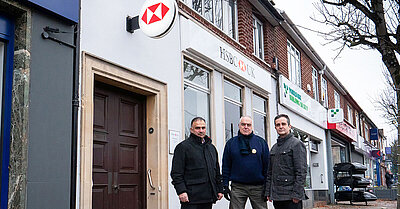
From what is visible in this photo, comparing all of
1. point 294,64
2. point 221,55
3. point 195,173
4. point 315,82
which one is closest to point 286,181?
point 195,173

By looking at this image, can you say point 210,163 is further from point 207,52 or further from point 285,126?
point 207,52

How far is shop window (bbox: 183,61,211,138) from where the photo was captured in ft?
26.8

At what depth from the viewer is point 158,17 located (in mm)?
5922

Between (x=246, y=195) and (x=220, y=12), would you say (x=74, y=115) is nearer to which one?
(x=246, y=195)

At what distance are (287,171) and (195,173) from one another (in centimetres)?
119

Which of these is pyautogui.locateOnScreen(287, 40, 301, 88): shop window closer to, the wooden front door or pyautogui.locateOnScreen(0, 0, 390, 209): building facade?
pyautogui.locateOnScreen(0, 0, 390, 209): building facade

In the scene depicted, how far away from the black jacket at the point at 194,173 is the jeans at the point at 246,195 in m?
0.68

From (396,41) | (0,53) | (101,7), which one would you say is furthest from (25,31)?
(396,41)

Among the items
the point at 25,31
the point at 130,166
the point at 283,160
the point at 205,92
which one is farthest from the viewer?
the point at 205,92

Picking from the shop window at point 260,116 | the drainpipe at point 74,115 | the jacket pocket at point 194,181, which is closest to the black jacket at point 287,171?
the jacket pocket at point 194,181

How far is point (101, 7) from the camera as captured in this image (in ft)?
19.2

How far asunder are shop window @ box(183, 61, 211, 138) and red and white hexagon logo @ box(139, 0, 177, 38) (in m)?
2.23

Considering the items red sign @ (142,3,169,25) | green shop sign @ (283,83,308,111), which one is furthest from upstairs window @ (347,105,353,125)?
red sign @ (142,3,169,25)

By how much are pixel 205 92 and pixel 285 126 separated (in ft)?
11.0
